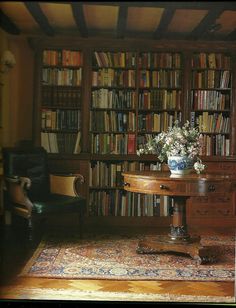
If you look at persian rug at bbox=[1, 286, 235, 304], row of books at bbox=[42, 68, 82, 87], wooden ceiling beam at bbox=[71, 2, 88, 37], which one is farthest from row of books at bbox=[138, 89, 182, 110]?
persian rug at bbox=[1, 286, 235, 304]

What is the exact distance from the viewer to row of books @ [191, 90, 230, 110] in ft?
16.2

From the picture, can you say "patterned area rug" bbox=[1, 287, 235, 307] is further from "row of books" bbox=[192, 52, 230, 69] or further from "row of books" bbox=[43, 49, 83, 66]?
A: "row of books" bbox=[192, 52, 230, 69]

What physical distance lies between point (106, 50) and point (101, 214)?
1906mm

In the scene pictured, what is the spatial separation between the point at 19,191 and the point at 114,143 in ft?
4.90

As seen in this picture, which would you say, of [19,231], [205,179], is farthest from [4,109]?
[205,179]

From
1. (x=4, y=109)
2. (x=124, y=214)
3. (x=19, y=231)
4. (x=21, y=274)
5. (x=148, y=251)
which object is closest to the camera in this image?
(x=21, y=274)

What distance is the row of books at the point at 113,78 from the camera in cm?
488

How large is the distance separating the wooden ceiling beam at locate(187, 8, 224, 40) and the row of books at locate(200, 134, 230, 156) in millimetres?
1181

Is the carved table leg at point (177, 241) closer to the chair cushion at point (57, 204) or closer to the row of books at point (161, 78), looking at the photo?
the chair cushion at point (57, 204)

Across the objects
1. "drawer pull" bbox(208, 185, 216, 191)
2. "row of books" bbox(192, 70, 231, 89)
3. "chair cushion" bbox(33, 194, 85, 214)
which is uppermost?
"row of books" bbox(192, 70, 231, 89)

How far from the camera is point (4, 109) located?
457 cm

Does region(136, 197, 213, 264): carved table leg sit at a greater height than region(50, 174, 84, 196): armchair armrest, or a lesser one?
lesser

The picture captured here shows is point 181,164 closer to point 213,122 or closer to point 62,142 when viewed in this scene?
point 213,122

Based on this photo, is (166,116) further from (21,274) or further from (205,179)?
(21,274)
